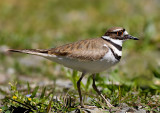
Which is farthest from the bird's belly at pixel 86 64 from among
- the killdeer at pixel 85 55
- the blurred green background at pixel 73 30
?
the blurred green background at pixel 73 30

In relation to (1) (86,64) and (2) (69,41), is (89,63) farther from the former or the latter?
(2) (69,41)

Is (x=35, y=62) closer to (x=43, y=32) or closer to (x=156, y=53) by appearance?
(x=43, y=32)

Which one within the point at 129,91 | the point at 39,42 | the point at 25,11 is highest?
the point at 25,11

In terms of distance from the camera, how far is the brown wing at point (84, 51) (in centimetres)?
373

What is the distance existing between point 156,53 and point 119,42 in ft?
13.8

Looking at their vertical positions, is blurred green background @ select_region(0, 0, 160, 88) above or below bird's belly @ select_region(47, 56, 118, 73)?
above

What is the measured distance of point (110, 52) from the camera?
12.6 ft

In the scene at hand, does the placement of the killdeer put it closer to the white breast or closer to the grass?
the white breast

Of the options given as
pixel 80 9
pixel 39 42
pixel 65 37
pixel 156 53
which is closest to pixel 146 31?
pixel 156 53

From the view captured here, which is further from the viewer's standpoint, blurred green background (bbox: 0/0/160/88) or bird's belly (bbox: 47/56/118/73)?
blurred green background (bbox: 0/0/160/88)

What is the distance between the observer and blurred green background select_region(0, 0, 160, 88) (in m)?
6.87

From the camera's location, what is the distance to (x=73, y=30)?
10.1 m

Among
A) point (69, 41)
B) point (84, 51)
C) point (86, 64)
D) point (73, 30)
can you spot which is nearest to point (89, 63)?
point (86, 64)

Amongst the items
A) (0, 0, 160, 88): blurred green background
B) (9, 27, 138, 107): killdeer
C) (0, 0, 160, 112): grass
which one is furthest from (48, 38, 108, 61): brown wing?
(0, 0, 160, 88): blurred green background
